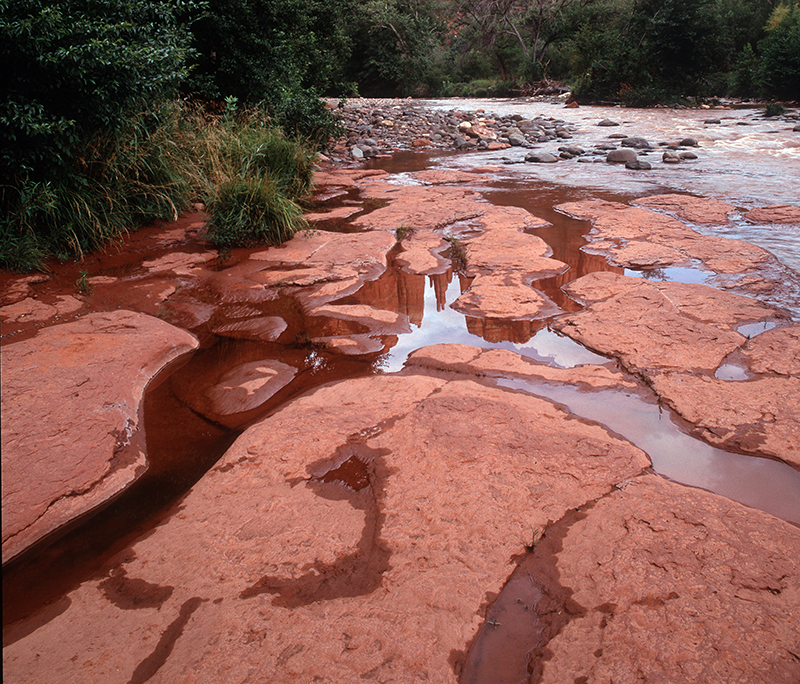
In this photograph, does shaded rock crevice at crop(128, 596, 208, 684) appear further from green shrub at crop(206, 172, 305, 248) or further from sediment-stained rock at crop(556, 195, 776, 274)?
sediment-stained rock at crop(556, 195, 776, 274)

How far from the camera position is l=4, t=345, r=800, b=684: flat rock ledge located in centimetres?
135

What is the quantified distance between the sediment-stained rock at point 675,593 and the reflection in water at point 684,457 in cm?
14

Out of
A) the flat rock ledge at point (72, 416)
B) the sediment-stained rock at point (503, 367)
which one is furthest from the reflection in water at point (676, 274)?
the flat rock ledge at point (72, 416)

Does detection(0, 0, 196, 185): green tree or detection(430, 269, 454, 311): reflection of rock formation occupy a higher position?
detection(0, 0, 196, 185): green tree

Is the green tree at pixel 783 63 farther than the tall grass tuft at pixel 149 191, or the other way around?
the green tree at pixel 783 63

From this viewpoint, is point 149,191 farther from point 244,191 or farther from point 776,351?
point 776,351

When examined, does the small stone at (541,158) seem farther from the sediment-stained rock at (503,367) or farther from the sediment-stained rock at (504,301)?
the sediment-stained rock at (503,367)

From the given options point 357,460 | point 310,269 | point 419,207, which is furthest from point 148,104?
point 357,460

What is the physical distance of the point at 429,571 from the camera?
5.29 ft

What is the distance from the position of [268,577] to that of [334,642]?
12.3 inches

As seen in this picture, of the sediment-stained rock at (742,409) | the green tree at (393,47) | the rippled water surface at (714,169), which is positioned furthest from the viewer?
the green tree at (393,47)

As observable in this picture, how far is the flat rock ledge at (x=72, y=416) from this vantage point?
1956 millimetres

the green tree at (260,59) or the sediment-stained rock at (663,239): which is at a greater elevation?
the green tree at (260,59)

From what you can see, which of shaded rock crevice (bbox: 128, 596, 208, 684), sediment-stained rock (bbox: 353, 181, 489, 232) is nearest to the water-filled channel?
shaded rock crevice (bbox: 128, 596, 208, 684)
